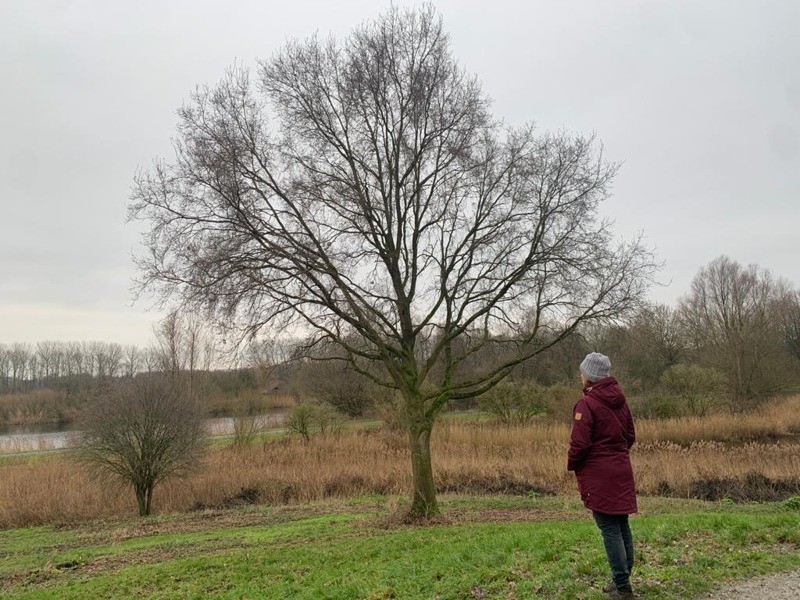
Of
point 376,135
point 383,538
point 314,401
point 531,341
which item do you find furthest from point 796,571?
point 314,401

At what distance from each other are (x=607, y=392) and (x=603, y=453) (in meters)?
0.49

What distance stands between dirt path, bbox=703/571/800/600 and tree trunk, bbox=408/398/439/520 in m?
6.11

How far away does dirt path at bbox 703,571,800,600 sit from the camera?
4828 mm

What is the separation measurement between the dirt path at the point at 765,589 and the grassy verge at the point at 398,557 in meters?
0.14

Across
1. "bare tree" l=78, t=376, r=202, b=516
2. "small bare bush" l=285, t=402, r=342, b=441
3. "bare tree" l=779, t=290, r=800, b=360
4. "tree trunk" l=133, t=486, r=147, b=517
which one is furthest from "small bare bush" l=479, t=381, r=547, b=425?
"bare tree" l=779, t=290, r=800, b=360

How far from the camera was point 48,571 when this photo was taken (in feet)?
29.1

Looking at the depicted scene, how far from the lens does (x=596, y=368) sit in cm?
482

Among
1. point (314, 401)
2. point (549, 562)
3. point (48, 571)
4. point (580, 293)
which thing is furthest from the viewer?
point (314, 401)

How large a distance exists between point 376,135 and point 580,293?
4.90 m

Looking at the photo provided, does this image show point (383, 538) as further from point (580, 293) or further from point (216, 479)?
point (216, 479)

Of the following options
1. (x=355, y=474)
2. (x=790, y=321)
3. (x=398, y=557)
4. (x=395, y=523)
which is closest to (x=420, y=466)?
(x=395, y=523)

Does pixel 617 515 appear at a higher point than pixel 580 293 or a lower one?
lower

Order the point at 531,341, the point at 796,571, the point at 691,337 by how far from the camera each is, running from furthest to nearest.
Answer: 1. the point at 691,337
2. the point at 531,341
3. the point at 796,571

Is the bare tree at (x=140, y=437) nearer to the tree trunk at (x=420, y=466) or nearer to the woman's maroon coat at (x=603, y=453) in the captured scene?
the tree trunk at (x=420, y=466)
